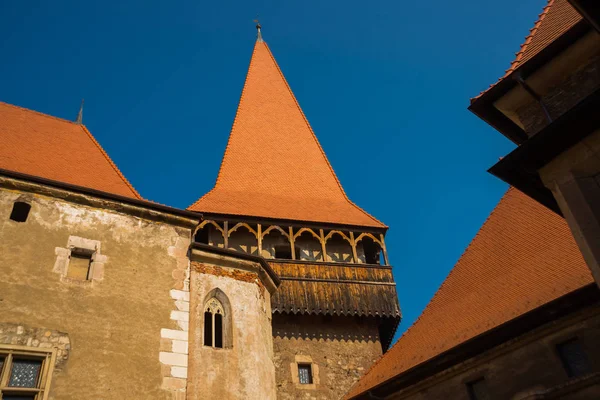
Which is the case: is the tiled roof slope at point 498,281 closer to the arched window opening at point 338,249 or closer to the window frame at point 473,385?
the window frame at point 473,385

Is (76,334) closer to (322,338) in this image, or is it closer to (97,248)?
(97,248)

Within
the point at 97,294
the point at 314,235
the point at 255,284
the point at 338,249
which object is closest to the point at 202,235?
the point at 314,235

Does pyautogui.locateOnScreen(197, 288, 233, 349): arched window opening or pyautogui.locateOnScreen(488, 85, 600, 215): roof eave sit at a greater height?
pyautogui.locateOnScreen(488, 85, 600, 215): roof eave

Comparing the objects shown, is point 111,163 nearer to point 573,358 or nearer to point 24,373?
point 24,373

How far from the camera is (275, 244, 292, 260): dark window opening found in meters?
15.6

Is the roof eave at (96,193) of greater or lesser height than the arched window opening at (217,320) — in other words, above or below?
above

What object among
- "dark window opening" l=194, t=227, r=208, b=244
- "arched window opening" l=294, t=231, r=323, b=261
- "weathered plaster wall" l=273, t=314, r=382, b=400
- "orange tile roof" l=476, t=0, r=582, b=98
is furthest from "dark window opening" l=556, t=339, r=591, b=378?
"dark window opening" l=194, t=227, r=208, b=244

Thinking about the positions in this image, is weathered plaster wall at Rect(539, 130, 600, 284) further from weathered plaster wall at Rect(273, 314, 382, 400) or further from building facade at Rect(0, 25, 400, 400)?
weathered plaster wall at Rect(273, 314, 382, 400)

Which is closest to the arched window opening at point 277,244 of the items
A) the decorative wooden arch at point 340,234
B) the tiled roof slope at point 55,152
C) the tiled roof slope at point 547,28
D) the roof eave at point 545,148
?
the decorative wooden arch at point 340,234

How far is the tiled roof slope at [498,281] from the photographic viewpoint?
902cm

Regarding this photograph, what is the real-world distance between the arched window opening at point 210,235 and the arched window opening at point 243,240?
0.90 ft

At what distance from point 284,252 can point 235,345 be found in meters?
7.29

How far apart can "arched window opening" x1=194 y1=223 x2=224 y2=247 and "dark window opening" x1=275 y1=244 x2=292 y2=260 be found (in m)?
1.55

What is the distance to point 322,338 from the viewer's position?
14172mm
